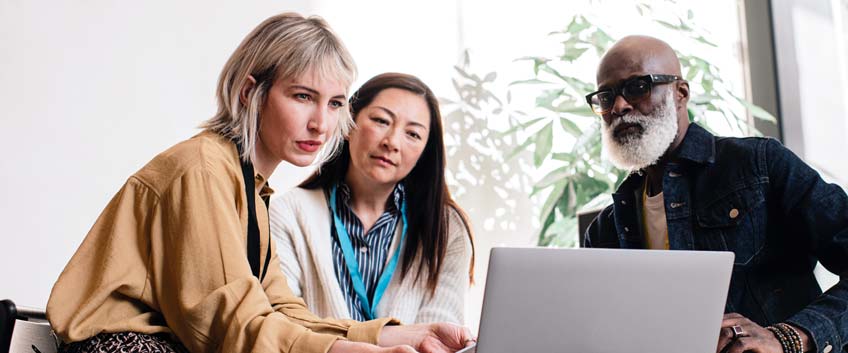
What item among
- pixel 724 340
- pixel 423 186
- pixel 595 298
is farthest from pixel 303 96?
pixel 423 186

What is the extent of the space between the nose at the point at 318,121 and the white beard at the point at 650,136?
880 millimetres

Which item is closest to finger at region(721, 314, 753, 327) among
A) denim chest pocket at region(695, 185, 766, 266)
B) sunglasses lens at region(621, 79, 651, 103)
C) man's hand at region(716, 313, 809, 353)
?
man's hand at region(716, 313, 809, 353)

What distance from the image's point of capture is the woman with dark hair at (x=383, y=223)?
2.29 m

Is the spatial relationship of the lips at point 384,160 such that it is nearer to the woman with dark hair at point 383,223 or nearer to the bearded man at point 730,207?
the woman with dark hair at point 383,223

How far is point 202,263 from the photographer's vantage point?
126 cm

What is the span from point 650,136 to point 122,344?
1368 mm

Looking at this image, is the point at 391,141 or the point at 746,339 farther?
the point at 391,141

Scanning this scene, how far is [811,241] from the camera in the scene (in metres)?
1.79

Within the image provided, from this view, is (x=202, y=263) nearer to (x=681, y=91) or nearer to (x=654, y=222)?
(x=654, y=222)

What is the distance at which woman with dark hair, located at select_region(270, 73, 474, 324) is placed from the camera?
2285 mm

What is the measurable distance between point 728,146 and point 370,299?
105 centimetres

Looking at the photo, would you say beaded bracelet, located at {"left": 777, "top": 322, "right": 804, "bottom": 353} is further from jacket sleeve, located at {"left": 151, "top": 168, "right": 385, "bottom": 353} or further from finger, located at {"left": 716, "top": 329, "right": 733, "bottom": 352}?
jacket sleeve, located at {"left": 151, "top": 168, "right": 385, "bottom": 353}

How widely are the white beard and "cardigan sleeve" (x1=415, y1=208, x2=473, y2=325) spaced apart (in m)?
0.60

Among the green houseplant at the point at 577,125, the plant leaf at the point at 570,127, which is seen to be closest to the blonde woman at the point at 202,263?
the green houseplant at the point at 577,125
